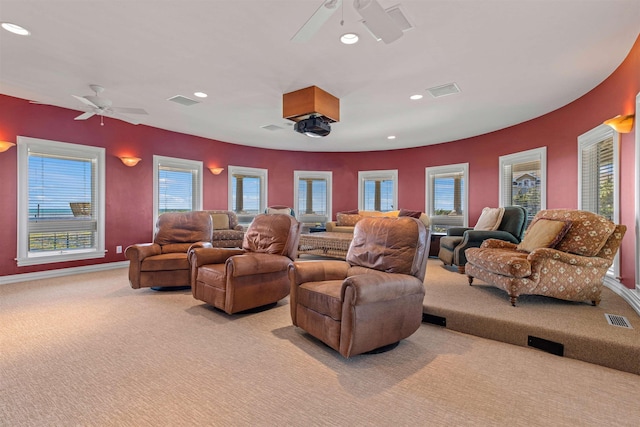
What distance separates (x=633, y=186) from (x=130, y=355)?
192 inches

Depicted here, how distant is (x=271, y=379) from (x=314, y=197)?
675cm

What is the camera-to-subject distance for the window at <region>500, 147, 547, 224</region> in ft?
16.6

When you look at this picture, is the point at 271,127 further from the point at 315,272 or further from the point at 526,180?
the point at 526,180

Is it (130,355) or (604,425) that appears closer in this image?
(604,425)

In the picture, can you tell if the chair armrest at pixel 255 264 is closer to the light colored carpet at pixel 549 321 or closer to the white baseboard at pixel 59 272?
the light colored carpet at pixel 549 321

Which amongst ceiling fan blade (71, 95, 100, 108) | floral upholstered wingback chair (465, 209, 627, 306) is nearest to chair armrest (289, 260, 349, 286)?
floral upholstered wingback chair (465, 209, 627, 306)

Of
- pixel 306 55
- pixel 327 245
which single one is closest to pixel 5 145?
pixel 306 55

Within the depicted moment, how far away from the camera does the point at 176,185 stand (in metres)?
6.50

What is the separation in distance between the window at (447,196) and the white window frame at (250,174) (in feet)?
13.3

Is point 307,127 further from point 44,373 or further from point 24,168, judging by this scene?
point 24,168

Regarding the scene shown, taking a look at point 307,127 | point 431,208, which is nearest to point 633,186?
point 307,127

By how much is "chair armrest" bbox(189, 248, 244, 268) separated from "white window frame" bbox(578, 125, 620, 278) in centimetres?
436

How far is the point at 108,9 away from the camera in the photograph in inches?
95.7

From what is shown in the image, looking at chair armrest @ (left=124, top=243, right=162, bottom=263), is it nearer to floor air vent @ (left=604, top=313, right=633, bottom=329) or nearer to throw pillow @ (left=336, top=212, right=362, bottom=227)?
throw pillow @ (left=336, top=212, right=362, bottom=227)
